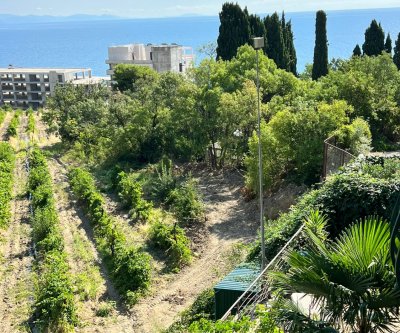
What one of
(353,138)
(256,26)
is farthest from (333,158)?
(256,26)

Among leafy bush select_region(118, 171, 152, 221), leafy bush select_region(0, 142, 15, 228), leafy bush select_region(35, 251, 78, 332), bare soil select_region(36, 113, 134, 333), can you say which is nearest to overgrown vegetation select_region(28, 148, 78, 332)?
leafy bush select_region(35, 251, 78, 332)

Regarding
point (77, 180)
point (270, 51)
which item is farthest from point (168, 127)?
point (270, 51)

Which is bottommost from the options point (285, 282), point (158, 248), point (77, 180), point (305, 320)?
point (158, 248)

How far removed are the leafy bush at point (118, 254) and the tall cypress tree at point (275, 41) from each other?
81.8 ft

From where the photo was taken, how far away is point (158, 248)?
59.2ft

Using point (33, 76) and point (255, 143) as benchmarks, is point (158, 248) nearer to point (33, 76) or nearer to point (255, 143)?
point (255, 143)

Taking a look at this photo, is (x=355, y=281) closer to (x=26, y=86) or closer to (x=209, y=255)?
(x=209, y=255)

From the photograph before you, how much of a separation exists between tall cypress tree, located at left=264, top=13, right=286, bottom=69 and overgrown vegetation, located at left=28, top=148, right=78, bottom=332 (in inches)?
998

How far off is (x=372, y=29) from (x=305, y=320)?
37591 mm

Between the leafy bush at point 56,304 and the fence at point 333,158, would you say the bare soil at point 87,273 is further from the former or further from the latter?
the fence at point 333,158

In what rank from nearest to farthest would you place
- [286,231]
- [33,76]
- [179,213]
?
[286,231] → [179,213] → [33,76]

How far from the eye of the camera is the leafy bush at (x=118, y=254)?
14867 mm

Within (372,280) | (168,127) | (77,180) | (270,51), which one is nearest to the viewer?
(372,280)

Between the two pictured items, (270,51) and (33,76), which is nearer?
(270,51)
